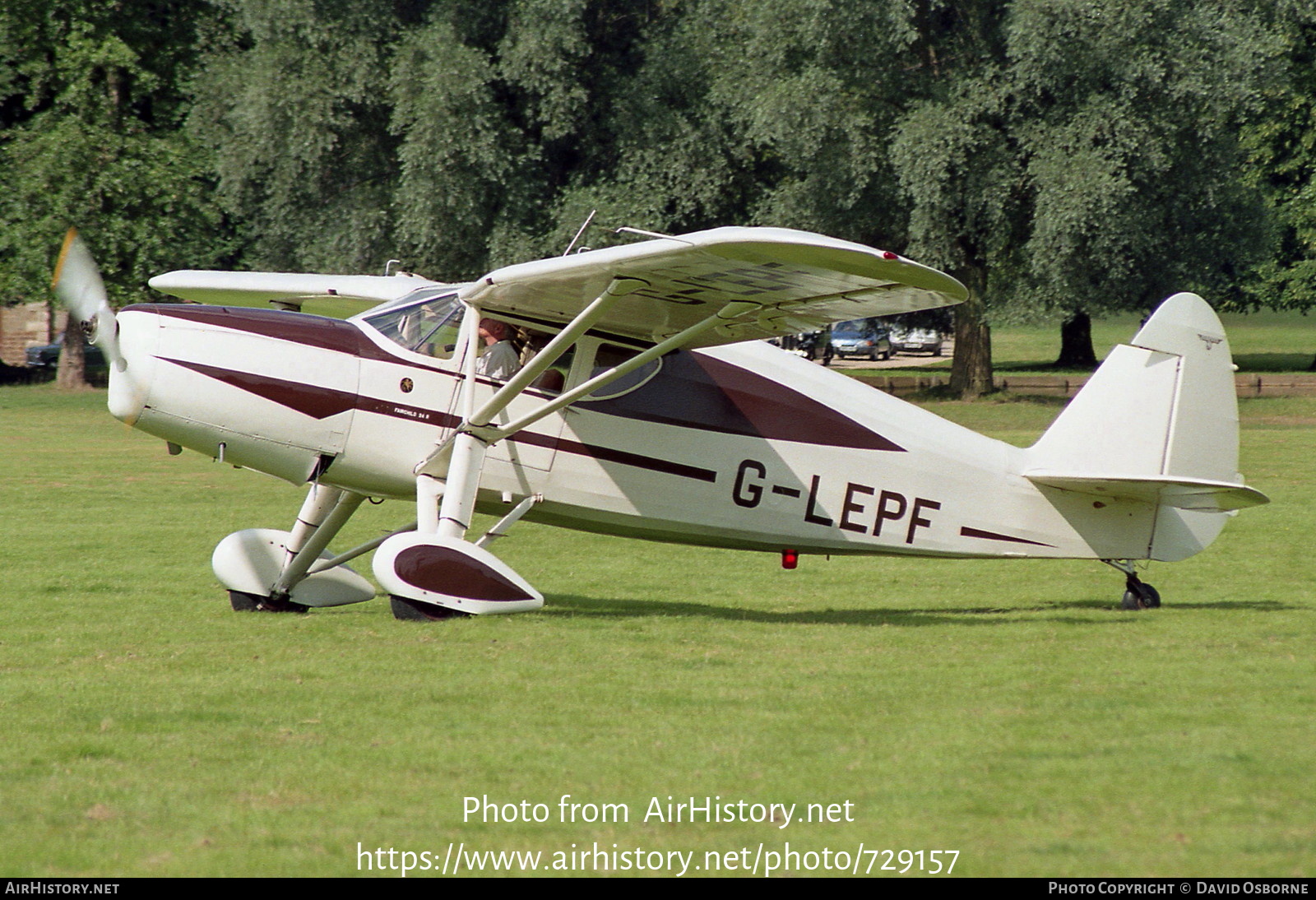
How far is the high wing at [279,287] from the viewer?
12.2 m

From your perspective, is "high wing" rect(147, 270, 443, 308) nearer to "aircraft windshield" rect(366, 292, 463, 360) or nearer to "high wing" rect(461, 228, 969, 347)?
"aircraft windshield" rect(366, 292, 463, 360)

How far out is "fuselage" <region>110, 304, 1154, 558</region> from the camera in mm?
9805

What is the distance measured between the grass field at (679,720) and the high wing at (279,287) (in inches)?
104

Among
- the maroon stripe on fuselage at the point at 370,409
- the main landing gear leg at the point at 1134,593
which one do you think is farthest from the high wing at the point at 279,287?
the main landing gear leg at the point at 1134,593

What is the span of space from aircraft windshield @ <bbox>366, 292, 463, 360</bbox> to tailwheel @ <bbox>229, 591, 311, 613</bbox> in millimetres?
2447

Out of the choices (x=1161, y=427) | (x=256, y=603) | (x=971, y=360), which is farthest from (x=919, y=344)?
(x=256, y=603)

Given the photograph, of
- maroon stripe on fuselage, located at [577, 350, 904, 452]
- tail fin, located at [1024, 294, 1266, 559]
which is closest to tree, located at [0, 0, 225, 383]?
maroon stripe on fuselage, located at [577, 350, 904, 452]

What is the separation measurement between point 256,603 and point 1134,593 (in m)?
7.05

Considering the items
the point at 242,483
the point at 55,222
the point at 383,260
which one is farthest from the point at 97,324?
the point at 55,222

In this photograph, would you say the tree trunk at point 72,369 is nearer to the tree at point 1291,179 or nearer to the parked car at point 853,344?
the parked car at point 853,344

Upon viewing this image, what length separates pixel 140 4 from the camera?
43.4m

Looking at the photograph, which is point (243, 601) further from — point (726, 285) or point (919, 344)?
point (919, 344)

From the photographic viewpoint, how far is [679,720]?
283 inches

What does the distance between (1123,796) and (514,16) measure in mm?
33484
